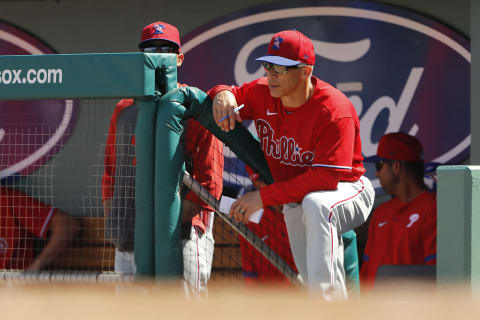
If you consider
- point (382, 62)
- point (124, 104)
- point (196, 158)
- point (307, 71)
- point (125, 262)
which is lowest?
point (125, 262)

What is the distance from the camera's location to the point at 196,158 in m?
3.02

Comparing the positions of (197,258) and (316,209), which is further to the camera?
(197,258)

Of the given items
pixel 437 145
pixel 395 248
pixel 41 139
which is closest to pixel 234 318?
pixel 395 248

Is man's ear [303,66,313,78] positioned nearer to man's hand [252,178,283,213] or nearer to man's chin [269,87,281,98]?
man's chin [269,87,281,98]

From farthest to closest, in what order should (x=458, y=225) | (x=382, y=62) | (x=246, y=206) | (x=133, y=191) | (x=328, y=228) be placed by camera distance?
(x=382, y=62)
(x=133, y=191)
(x=458, y=225)
(x=246, y=206)
(x=328, y=228)

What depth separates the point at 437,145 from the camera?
4.53m

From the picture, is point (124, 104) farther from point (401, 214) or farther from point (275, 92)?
point (401, 214)

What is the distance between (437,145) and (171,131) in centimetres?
248

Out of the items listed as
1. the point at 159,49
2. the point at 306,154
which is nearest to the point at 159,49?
the point at 159,49

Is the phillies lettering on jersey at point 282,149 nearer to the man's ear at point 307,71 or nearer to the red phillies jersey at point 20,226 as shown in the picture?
the man's ear at point 307,71

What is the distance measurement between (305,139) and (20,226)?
2.35m

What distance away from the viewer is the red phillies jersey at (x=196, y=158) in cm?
299

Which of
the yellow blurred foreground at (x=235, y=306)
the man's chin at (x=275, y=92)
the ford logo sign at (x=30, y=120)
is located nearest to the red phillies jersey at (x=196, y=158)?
the man's chin at (x=275, y=92)

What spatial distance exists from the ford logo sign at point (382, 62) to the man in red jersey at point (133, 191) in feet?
5.86
